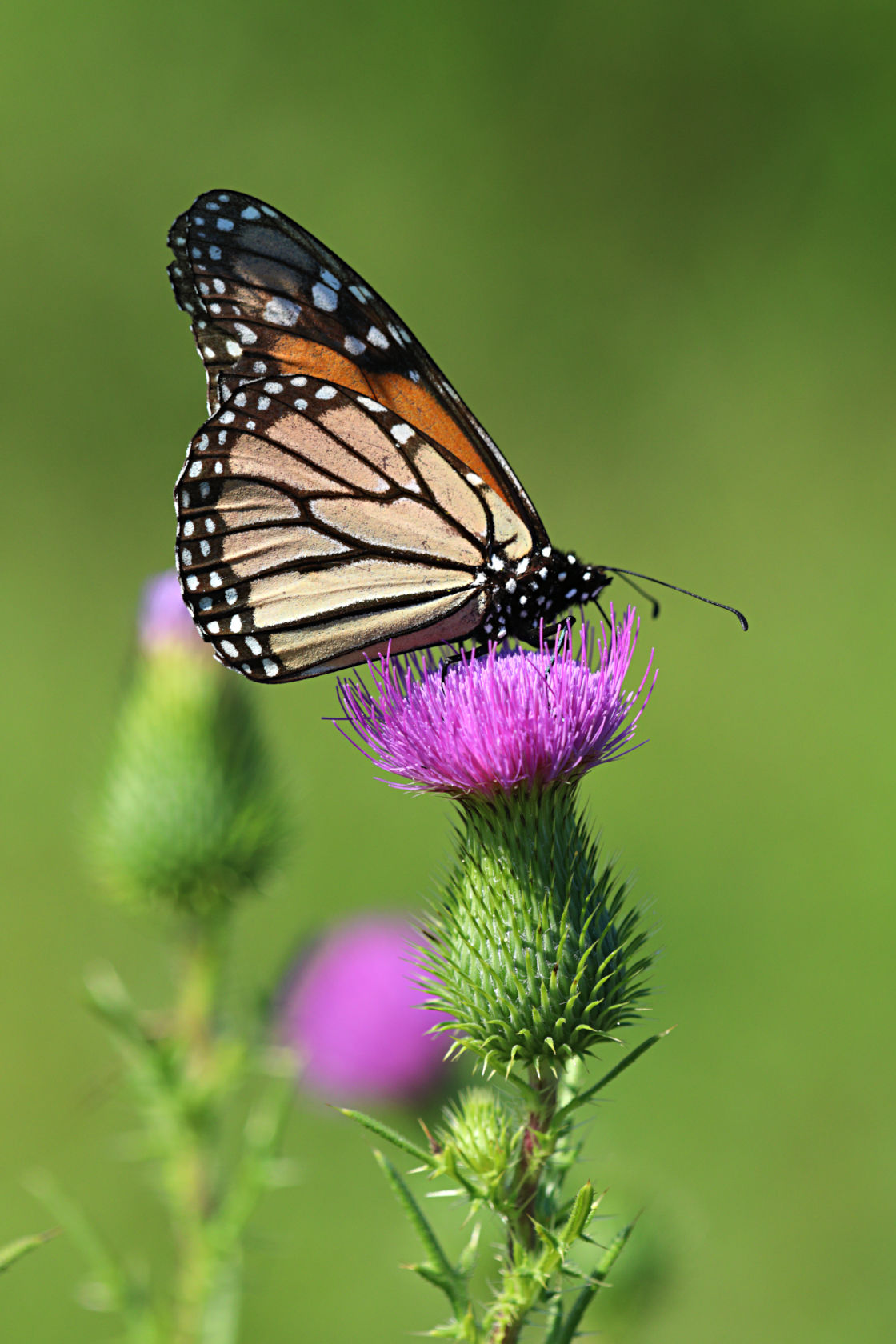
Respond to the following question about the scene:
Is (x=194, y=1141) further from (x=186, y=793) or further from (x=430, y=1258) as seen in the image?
(x=430, y=1258)

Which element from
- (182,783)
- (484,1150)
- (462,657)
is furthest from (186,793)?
(484,1150)

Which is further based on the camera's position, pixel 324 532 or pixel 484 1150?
pixel 324 532

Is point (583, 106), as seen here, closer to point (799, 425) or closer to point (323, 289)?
point (799, 425)

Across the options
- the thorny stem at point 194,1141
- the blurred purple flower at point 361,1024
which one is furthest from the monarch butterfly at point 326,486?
the blurred purple flower at point 361,1024

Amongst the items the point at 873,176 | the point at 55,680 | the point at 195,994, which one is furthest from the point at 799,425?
the point at 195,994

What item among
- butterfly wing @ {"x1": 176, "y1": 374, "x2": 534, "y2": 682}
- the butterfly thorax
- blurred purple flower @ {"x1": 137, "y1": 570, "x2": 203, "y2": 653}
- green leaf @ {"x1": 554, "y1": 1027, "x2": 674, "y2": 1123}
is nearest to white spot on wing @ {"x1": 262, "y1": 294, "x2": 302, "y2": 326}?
butterfly wing @ {"x1": 176, "y1": 374, "x2": 534, "y2": 682}

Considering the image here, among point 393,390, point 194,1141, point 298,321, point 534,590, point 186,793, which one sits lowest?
point 194,1141

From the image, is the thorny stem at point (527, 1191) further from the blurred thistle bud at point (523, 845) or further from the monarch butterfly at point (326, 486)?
the monarch butterfly at point (326, 486)
